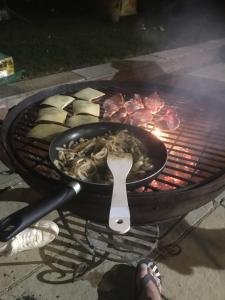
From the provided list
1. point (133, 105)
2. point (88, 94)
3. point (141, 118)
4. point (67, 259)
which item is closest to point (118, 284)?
point (67, 259)

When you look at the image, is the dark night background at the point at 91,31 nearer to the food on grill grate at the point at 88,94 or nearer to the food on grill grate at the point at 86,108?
the food on grill grate at the point at 88,94

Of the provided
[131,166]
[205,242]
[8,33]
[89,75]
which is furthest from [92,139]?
[8,33]

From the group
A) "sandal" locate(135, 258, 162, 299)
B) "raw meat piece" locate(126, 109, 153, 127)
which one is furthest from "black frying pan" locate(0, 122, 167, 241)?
"sandal" locate(135, 258, 162, 299)

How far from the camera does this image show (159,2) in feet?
34.4

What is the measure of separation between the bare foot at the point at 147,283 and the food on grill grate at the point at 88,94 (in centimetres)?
140

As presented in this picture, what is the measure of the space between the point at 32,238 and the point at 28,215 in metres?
1.59

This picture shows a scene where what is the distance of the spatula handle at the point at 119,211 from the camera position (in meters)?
1.60

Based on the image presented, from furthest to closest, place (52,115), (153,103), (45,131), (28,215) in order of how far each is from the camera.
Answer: (153,103), (52,115), (45,131), (28,215)

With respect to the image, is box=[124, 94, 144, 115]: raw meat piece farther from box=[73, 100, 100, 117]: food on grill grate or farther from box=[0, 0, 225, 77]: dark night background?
box=[0, 0, 225, 77]: dark night background

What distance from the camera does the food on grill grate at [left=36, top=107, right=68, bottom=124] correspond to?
268 centimetres

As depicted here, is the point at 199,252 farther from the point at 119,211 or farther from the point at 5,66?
the point at 5,66

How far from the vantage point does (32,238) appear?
3.05 metres

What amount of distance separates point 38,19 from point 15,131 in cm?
715

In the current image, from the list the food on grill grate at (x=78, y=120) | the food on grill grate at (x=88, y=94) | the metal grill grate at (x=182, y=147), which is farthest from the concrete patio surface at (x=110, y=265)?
the food on grill grate at (x=78, y=120)
